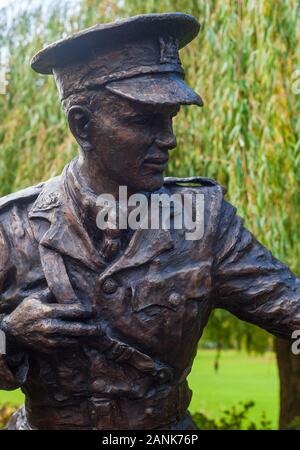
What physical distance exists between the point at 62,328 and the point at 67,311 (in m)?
0.05

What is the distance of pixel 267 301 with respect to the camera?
98.9 inches

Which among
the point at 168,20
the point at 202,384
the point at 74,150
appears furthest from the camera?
the point at 202,384

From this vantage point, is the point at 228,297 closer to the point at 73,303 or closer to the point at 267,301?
the point at 267,301

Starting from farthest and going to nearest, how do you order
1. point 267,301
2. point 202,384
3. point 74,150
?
point 202,384 → point 74,150 → point 267,301

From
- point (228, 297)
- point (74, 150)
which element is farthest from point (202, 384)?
Answer: point (228, 297)

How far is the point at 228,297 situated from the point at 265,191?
2.07m

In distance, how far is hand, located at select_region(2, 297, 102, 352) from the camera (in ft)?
7.47

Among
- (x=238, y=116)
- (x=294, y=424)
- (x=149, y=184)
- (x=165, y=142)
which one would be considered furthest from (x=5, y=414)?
(x=165, y=142)

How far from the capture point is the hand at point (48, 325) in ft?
7.47

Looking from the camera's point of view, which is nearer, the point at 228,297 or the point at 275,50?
the point at 228,297

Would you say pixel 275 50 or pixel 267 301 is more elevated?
pixel 275 50

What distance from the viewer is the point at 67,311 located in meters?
2.30

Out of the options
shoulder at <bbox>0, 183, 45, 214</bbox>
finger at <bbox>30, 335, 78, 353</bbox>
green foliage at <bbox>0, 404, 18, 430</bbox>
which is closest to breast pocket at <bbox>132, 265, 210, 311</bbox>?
finger at <bbox>30, 335, 78, 353</bbox>
